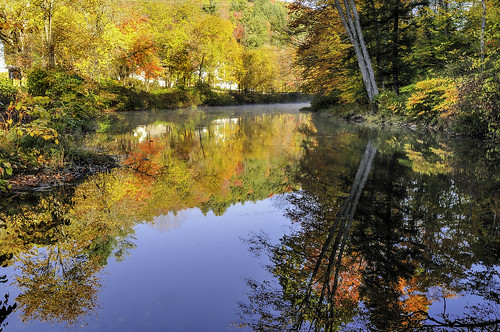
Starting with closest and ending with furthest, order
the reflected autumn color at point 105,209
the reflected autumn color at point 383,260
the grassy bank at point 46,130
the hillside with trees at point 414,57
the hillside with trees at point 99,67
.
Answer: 1. the reflected autumn color at point 383,260
2. the reflected autumn color at point 105,209
3. the grassy bank at point 46,130
4. the hillside with trees at point 99,67
5. the hillside with trees at point 414,57

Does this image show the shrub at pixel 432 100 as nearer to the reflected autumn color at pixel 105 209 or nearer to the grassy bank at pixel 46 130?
the reflected autumn color at pixel 105 209

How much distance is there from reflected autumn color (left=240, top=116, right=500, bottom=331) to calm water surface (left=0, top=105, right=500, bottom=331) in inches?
0.6

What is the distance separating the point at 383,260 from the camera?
13.6ft

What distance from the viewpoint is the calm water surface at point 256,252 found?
316 cm

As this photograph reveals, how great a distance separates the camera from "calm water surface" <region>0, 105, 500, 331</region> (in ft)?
10.4

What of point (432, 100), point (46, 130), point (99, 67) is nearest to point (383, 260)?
point (46, 130)

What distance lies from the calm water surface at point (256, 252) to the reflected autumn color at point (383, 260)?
0.05 feet

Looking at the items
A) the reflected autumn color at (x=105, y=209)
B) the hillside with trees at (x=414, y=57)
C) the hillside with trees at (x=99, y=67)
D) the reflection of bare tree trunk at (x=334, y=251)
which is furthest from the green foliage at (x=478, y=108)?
the hillside with trees at (x=99, y=67)

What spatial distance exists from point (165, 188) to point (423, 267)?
15.1 ft

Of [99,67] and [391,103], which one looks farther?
[99,67]

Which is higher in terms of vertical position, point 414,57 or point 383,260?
point 414,57

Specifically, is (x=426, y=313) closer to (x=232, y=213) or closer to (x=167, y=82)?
(x=232, y=213)

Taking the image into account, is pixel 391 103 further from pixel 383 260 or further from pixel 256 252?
pixel 256 252

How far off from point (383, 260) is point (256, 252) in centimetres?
137
